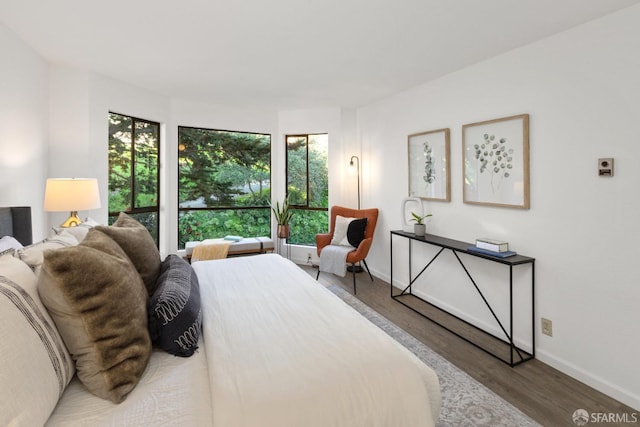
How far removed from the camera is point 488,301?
298 centimetres

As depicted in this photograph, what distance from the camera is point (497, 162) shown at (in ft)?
9.35

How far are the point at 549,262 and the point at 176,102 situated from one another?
4.79m

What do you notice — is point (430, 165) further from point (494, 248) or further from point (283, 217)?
point (283, 217)

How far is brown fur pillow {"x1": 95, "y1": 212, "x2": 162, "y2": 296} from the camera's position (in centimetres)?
161

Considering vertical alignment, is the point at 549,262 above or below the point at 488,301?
above

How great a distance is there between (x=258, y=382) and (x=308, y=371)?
0.62ft

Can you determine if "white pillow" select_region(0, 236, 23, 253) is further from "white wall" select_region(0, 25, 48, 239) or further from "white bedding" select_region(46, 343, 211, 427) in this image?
"white wall" select_region(0, 25, 48, 239)

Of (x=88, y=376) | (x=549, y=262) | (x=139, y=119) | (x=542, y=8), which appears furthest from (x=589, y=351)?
(x=139, y=119)

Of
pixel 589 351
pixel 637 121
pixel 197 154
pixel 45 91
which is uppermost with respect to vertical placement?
pixel 45 91

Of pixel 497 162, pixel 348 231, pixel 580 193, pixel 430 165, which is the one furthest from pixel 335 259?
pixel 580 193

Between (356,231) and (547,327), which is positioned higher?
(356,231)

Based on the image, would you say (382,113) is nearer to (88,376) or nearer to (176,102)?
(176,102)

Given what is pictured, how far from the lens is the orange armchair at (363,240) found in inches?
157

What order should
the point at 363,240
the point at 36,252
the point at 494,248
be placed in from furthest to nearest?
the point at 363,240
the point at 494,248
the point at 36,252
